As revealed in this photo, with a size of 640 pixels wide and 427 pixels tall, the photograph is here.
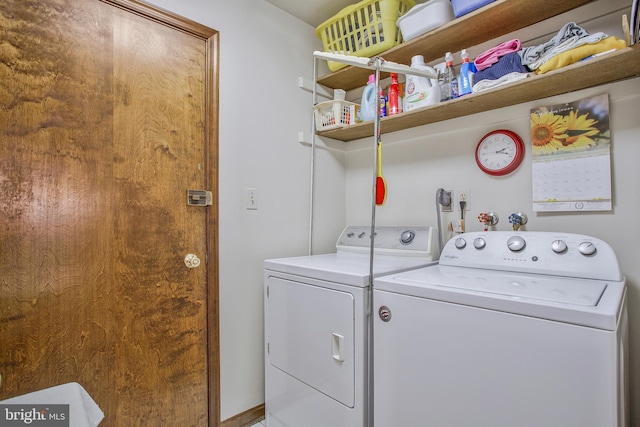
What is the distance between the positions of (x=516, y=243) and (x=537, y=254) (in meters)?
0.09

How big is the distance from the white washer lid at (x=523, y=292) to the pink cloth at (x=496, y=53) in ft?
3.16

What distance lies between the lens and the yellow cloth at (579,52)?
1154 mm

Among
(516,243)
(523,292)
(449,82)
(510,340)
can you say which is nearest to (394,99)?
(449,82)

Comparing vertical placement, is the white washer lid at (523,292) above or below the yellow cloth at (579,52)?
below

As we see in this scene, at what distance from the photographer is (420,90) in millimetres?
1659

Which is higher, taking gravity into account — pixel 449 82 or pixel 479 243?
pixel 449 82

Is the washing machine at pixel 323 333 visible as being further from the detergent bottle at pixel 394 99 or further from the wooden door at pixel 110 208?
the detergent bottle at pixel 394 99

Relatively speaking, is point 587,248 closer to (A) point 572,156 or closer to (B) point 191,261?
(A) point 572,156

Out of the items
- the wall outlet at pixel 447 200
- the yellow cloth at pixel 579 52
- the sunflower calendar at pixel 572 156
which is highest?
the yellow cloth at pixel 579 52

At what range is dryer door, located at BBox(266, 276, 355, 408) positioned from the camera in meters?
1.26

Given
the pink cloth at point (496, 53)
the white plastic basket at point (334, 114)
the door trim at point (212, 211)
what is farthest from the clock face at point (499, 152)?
the door trim at point (212, 211)

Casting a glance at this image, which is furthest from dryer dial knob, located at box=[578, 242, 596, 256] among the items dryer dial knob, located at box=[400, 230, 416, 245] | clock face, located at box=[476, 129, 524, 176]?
dryer dial knob, located at box=[400, 230, 416, 245]

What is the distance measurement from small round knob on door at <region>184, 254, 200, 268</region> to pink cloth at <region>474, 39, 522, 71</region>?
1678 millimetres

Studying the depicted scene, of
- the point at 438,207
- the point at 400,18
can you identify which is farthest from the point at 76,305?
the point at 400,18
